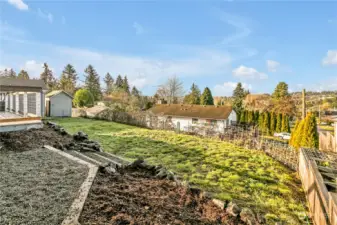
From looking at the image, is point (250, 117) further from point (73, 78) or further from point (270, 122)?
point (73, 78)

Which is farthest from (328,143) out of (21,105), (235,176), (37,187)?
(21,105)

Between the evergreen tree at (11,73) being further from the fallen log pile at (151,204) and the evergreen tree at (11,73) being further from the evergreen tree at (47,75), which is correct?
the fallen log pile at (151,204)

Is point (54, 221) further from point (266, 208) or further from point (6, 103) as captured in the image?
point (6, 103)

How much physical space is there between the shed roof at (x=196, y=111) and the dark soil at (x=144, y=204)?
59.6ft

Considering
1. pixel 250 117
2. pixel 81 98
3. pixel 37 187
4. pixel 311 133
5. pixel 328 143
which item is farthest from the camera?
pixel 81 98

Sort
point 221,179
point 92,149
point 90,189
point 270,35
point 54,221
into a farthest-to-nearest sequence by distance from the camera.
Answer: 1. point 270,35
2. point 92,149
3. point 221,179
4. point 90,189
5. point 54,221

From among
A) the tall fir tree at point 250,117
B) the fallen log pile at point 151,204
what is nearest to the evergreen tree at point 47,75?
the tall fir tree at point 250,117

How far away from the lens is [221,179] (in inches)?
211

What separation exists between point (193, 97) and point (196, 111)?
49.5 ft

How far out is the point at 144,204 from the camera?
2713 mm

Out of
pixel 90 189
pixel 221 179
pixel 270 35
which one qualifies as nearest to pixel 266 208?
pixel 221 179

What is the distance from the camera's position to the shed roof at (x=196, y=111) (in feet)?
70.4

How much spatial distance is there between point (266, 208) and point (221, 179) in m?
1.47

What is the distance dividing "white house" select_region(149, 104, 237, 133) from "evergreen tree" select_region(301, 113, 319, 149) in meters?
10.9
